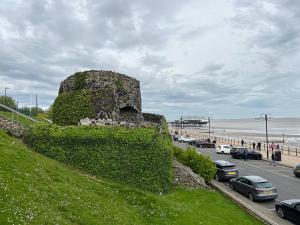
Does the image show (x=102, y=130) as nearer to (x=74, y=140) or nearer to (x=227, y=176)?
(x=74, y=140)

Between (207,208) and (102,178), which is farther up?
(102,178)

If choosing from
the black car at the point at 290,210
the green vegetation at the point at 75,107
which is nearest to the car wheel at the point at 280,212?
the black car at the point at 290,210

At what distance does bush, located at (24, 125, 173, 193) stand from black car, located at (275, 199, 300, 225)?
640cm

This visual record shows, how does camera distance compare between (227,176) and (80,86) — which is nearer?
(80,86)

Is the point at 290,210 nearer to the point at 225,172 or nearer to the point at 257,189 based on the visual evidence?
the point at 257,189

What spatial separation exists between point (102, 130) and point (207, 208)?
23.2ft

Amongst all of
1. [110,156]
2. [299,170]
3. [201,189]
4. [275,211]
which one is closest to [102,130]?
[110,156]

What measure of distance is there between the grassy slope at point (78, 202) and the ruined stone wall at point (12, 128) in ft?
13.6

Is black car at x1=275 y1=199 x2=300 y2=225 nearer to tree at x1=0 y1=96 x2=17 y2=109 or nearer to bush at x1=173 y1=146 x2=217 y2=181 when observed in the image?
bush at x1=173 y1=146 x2=217 y2=181

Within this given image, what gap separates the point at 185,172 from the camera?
2378 cm

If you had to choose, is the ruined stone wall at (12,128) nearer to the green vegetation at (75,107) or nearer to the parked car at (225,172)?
the green vegetation at (75,107)

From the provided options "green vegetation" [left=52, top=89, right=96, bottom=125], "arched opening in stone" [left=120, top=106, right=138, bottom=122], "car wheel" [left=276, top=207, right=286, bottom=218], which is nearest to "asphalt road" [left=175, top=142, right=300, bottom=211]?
"car wheel" [left=276, top=207, right=286, bottom=218]

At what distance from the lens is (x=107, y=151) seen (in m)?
19.5

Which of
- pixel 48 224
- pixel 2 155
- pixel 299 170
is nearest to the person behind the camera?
pixel 48 224
